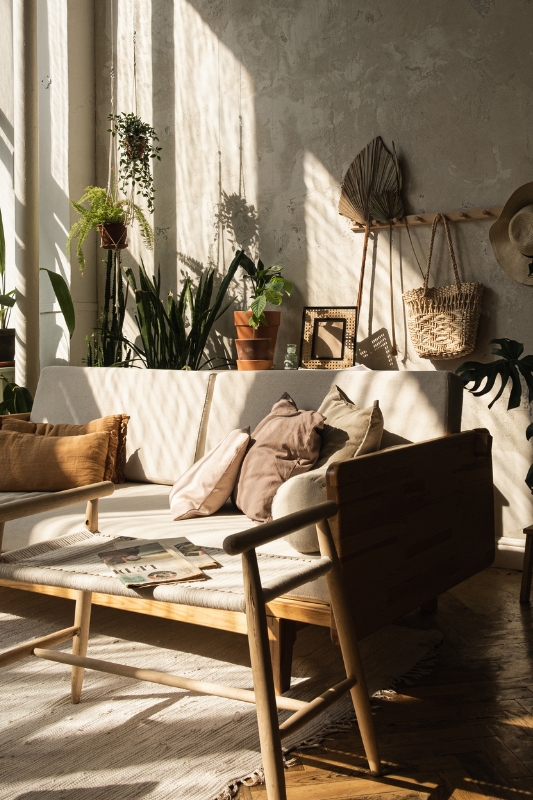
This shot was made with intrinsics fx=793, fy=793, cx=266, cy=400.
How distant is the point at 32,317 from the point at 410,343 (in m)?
2.12

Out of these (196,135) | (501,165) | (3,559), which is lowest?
(3,559)

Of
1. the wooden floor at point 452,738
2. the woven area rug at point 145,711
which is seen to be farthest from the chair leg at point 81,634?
the wooden floor at point 452,738

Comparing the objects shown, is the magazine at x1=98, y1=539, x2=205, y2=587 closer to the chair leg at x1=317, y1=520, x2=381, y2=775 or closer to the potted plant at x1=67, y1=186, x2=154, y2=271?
the chair leg at x1=317, y1=520, x2=381, y2=775

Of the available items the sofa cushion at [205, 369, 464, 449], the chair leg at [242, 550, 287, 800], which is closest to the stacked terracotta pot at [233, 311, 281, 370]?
the sofa cushion at [205, 369, 464, 449]

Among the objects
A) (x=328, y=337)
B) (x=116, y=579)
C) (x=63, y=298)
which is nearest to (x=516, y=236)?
(x=328, y=337)

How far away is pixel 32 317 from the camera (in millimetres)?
4457

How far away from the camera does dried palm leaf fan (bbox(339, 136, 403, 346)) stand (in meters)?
3.77

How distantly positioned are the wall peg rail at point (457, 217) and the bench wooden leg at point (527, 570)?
144 centimetres

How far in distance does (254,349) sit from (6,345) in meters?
1.83

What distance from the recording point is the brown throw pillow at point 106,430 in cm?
312

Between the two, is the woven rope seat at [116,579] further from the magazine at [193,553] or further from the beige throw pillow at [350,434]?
the beige throw pillow at [350,434]

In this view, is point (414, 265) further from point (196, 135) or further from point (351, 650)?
A: point (351, 650)

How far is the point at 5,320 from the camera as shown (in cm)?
509

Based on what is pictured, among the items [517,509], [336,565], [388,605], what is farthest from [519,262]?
[336,565]
